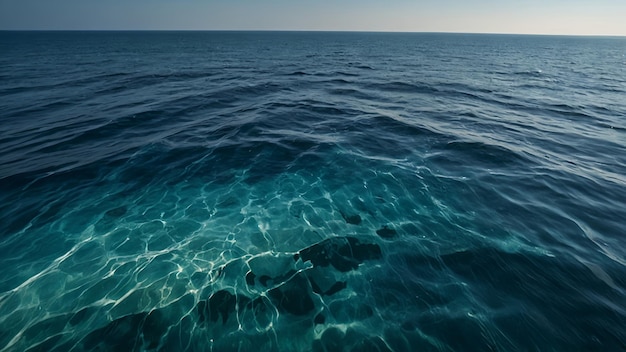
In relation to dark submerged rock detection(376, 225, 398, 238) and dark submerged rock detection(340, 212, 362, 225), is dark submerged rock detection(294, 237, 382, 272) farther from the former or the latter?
dark submerged rock detection(340, 212, 362, 225)

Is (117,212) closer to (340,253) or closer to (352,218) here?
(340,253)

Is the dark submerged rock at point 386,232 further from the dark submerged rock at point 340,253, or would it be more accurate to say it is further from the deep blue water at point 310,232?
the dark submerged rock at point 340,253

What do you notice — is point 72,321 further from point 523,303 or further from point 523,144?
point 523,144

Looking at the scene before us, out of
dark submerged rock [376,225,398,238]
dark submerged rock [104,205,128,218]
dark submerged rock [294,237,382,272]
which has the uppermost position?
dark submerged rock [104,205,128,218]

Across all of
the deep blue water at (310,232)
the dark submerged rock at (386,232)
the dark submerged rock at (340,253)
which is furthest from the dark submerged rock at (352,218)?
the dark submerged rock at (340,253)

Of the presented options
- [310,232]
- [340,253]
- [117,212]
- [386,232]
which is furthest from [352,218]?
[117,212]

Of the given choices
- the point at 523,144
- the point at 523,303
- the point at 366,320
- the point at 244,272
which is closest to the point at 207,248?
the point at 244,272

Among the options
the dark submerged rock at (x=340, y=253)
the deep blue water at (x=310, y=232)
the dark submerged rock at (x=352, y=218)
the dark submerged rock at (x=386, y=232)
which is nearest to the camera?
the deep blue water at (x=310, y=232)

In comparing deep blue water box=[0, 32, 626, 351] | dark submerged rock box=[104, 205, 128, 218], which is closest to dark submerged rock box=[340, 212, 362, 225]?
deep blue water box=[0, 32, 626, 351]
